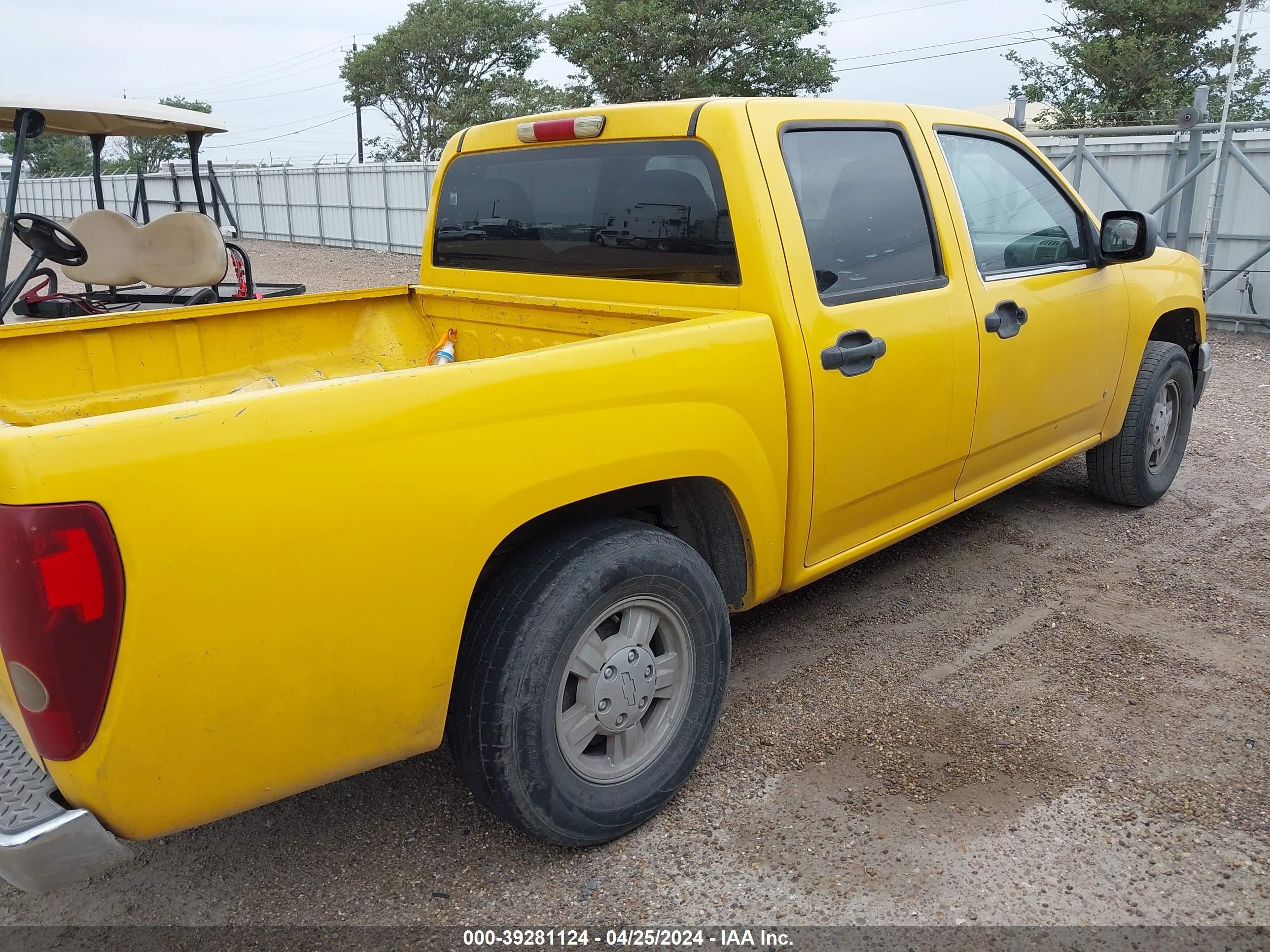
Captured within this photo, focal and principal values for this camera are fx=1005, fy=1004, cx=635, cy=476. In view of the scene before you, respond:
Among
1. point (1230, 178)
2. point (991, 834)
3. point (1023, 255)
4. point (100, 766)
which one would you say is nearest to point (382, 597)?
point (100, 766)

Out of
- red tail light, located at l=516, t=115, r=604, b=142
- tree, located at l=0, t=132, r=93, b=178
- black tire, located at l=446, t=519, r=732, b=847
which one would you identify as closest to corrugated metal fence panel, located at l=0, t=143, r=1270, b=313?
red tail light, located at l=516, t=115, r=604, b=142

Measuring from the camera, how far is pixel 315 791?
9.62 feet

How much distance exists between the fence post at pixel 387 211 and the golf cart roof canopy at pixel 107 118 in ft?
53.9

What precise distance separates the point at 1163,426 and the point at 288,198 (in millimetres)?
27312

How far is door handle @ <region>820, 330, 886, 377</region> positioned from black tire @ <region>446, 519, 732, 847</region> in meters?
0.76

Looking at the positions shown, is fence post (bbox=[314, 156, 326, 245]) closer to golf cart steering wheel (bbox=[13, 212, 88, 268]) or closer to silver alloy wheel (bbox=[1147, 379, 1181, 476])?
golf cart steering wheel (bbox=[13, 212, 88, 268])

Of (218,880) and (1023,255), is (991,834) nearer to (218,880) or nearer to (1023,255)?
(218,880)

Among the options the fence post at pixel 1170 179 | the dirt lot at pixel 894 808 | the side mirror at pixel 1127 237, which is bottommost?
the dirt lot at pixel 894 808

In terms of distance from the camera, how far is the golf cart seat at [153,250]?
271 inches

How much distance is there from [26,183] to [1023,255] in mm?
46371

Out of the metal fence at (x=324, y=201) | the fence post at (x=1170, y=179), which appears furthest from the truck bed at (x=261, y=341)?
the metal fence at (x=324, y=201)

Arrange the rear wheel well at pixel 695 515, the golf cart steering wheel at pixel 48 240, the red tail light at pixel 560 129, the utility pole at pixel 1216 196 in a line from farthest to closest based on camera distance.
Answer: the utility pole at pixel 1216 196 < the golf cart steering wheel at pixel 48 240 < the red tail light at pixel 560 129 < the rear wheel well at pixel 695 515

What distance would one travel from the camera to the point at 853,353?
3076 millimetres

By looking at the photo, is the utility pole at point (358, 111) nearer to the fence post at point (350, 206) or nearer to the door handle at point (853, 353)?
the fence post at point (350, 206)
